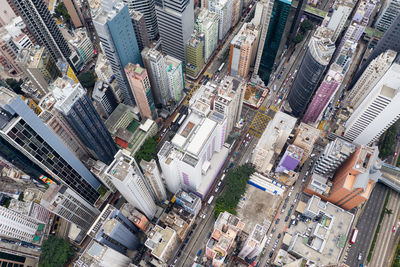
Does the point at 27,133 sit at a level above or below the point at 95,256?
above

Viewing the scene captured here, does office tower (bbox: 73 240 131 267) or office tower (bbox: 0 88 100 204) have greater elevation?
office tower (bbox: 0 88 100 204)

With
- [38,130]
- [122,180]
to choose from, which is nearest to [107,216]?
[122,180]

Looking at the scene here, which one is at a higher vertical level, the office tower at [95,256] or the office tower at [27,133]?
the office tower at [27,133]

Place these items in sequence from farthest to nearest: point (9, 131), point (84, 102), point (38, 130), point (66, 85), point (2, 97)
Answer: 1. point (84, 102)
2. point (66, 85)
3. point (38, 130)
4. point (9, 131)
5. point (2, 97)

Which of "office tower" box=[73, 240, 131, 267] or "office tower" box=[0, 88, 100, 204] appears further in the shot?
"office tower" box=[73, 240, 131, 267]

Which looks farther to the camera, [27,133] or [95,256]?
[95,256]

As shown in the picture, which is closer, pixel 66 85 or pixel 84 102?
pixel 66 85

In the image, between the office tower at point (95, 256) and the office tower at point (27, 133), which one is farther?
the office tower at point (95, 256)

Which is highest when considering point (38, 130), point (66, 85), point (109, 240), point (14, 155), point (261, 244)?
point (66, 85)

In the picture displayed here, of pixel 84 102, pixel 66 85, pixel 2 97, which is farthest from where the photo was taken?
pixel 84 102

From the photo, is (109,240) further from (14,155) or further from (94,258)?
(14,155)

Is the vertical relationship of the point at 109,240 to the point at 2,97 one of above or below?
below
